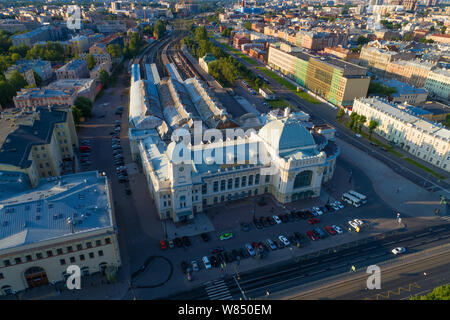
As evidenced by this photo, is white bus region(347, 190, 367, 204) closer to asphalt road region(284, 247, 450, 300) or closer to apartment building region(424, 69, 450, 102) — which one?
asphalt road region(284, 247, 450, 300)

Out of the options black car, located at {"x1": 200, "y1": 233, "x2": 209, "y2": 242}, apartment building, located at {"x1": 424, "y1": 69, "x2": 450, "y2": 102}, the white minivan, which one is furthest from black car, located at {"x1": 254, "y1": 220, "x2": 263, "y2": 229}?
apartment building, located at {"x1": 424, "y1": 69, "x2": 450, "y2": 102}

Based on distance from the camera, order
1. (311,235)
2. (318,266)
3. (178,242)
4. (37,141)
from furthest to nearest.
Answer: (37,141) → (311,235) → (178,242) → (318,266)

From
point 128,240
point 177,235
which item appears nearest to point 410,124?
point 177,235

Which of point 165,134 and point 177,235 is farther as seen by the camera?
point 165,134

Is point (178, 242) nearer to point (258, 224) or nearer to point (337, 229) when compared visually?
point (258, 224)

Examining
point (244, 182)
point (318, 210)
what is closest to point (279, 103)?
point (244, 182)
